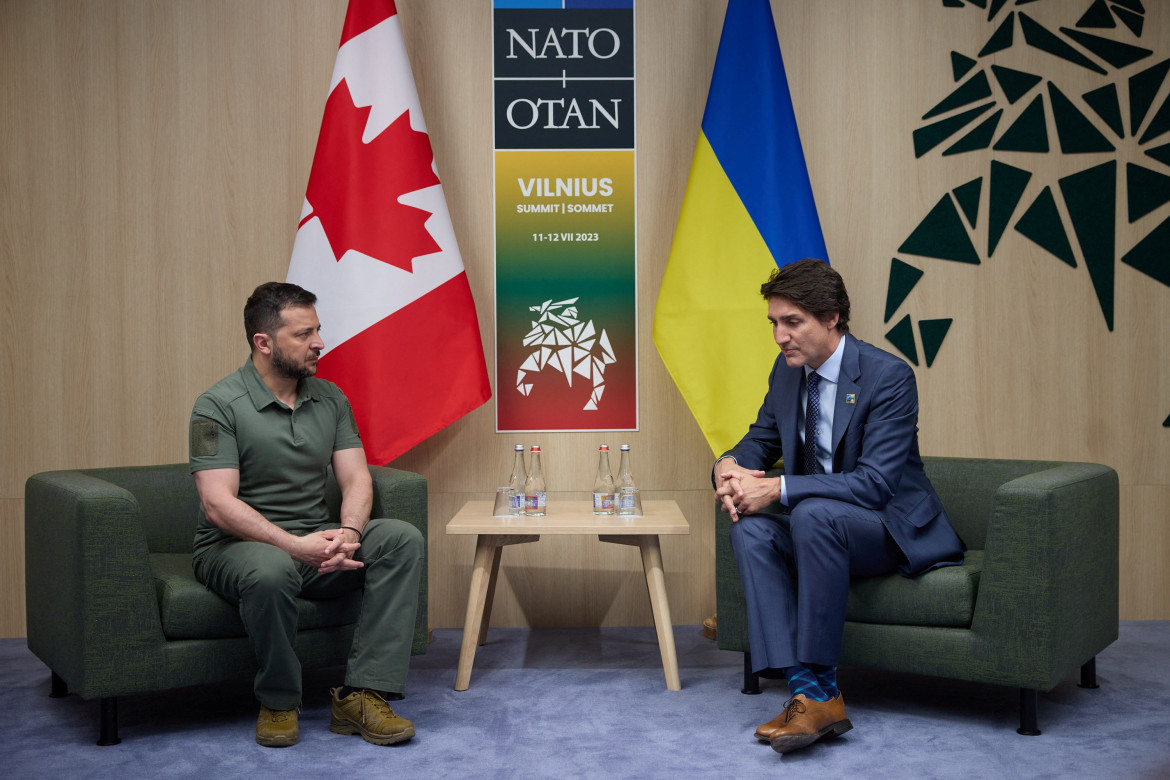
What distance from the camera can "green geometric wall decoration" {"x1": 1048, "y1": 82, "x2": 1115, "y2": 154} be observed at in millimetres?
3625

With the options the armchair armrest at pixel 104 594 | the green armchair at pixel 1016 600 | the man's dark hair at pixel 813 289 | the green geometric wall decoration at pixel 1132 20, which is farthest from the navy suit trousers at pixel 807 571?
the green geometric wall decoration at pixel 1132 20

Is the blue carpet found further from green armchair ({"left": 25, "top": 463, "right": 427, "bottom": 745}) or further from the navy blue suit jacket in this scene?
the navy blue suit jacket

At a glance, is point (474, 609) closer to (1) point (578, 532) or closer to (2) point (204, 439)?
(1) point (578, 532)

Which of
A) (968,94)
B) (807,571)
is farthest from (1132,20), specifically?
(807,571)

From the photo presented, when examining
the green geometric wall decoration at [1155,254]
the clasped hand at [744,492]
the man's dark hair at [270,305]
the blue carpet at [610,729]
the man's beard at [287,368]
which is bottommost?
the blue carpet at [610,729]

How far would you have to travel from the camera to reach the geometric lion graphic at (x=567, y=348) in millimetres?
3590

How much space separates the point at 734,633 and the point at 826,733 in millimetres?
452

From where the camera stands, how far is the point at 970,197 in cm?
363

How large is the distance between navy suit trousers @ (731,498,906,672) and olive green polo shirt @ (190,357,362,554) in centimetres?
118

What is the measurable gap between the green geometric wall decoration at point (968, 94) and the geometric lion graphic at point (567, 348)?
1512 mm

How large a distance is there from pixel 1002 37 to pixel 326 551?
3082mm

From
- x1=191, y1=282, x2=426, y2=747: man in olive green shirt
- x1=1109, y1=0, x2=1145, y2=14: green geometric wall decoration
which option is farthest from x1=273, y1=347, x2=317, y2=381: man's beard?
x1=1109, y1=0, x2=1145, y2=14: green geometric wall decoration

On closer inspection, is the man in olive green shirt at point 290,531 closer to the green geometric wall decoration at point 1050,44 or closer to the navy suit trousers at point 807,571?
the navy suit trousers at point 807,571

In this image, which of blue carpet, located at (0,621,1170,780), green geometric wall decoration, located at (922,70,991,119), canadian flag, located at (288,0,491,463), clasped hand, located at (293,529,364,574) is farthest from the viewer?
green geometric wall decoration, located at (922,70,991,119)
